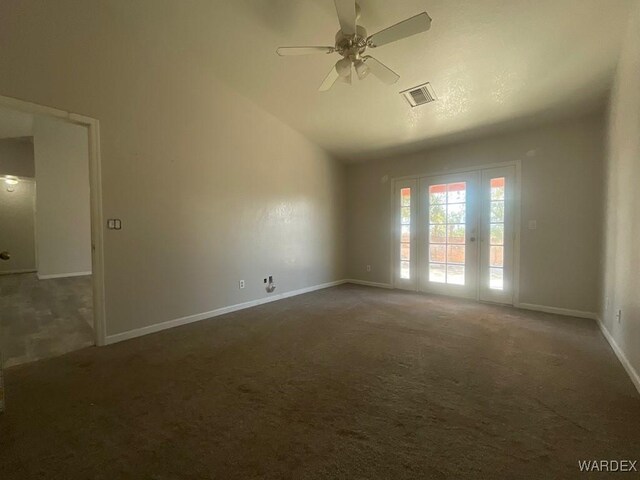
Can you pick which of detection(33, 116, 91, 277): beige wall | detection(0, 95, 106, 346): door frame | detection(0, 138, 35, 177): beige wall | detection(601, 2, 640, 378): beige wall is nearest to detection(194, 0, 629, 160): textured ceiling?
detection(601, 2, 640, 378): beige wall

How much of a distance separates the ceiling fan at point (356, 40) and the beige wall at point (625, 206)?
1.71 m

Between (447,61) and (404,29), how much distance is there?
45.2 inches

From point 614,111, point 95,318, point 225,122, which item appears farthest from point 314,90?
point 95,318

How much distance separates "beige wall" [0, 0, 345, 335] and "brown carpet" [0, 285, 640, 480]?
31.6 inches

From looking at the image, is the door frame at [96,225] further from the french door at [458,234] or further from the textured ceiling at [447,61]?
the french door at [458,234]

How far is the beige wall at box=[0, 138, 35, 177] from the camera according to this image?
7000mm

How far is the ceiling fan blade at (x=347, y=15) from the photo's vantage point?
6.45ft

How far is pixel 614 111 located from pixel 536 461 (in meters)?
3.52

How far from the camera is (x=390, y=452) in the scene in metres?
1.44

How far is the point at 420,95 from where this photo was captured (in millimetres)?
3482

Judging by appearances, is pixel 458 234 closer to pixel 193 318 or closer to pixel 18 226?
pixel 193 318

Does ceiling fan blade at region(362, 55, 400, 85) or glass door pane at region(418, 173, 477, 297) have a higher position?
ceiling fan blade at region(362, 55, 400, 85)

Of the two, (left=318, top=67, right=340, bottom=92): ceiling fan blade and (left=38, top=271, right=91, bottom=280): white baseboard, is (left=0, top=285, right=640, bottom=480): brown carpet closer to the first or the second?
(left=318, top=67, right=340, bottom=92): ceiling fan blade

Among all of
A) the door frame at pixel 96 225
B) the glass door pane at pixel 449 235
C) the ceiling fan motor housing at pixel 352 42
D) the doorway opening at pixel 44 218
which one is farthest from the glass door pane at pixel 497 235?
the doorway opening at pixel 44 218
